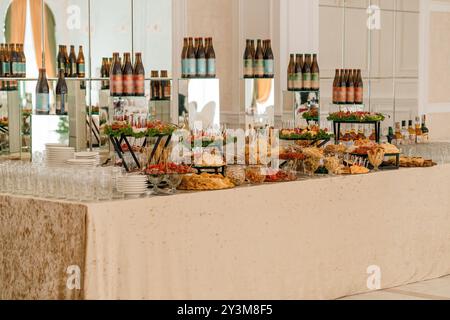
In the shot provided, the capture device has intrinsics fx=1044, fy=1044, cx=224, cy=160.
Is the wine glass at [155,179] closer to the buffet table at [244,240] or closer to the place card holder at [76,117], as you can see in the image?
the buffet table at [244,240]

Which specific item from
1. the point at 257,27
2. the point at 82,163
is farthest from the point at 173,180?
the point at 257,27

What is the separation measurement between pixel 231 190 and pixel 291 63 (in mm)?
2453

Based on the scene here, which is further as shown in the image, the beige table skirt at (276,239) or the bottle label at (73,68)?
the bottle label at (73,68)

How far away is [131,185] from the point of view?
5121 mm

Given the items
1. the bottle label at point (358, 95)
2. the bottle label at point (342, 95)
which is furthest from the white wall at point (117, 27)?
the bottle label at point (358, 95)

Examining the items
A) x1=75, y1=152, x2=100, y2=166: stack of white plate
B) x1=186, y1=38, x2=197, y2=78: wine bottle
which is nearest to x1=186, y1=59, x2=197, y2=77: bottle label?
x1=186, y1=38, x2=197, y2=78: wine bottle

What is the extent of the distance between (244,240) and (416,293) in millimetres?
1538

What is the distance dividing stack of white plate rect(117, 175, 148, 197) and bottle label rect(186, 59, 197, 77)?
1660 mm

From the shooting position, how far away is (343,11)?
8961mm

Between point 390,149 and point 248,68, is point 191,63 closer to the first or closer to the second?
point 248,68

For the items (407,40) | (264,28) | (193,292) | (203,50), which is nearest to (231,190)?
(193,292)

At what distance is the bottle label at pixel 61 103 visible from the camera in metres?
7.15

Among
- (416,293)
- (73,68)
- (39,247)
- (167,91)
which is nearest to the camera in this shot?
(39,247)
